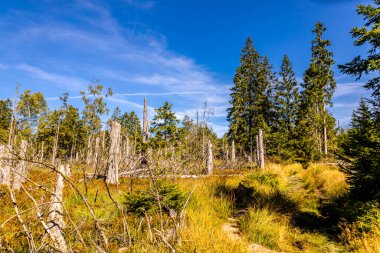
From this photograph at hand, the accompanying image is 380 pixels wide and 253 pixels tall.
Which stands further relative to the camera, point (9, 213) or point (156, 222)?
point (9, 213)

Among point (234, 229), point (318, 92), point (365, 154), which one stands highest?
point (318, 92)

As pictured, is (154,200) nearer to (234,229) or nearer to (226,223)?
(234,229)

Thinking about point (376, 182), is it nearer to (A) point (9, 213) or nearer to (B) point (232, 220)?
(B) point (232, 220)

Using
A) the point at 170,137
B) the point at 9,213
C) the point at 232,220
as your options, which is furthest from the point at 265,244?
the point at 170,137

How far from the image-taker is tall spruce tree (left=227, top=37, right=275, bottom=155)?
33.3m

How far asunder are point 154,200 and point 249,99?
102 feet

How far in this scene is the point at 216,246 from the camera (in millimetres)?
3924

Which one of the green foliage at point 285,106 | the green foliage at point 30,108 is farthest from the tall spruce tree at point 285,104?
the green foliage at point 30,108

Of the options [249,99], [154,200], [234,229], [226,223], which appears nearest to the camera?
[154,200]

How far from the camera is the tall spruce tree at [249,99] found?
3334 cm

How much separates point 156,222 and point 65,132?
35.3 metres

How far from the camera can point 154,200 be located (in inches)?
213

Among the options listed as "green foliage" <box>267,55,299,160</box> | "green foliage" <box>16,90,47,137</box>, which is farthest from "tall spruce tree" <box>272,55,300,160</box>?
"green foliage" <box>16,90,47,137</box>

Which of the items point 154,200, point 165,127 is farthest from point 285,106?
point 154,200
